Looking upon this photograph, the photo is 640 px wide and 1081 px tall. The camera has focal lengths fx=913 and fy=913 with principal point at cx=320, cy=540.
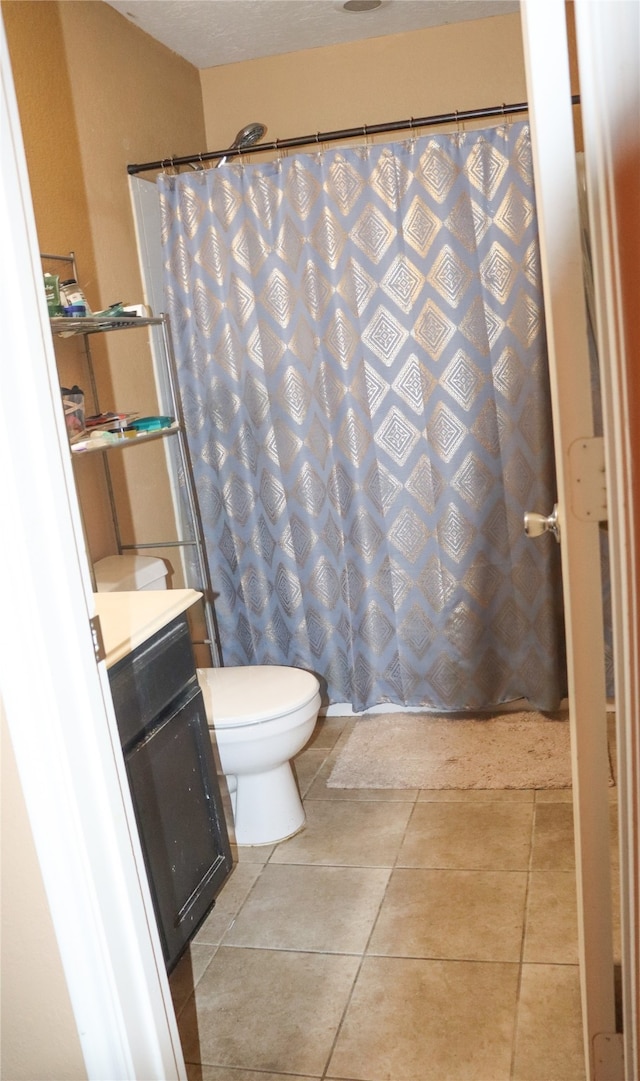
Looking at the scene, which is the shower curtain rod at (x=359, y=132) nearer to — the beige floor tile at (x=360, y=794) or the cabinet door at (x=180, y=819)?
the cabinet door at (x=180, y=819)

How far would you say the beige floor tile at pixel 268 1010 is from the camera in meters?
1.76

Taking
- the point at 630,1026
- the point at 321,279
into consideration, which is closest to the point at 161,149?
the point at 321,279

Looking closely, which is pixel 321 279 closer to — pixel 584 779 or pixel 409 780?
pixel 409 780

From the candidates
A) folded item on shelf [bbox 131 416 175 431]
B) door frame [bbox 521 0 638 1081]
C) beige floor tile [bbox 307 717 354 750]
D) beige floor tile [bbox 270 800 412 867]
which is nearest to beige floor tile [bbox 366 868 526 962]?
beige floor tile [bbox 270 800 412 867]

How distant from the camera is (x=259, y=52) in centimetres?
336

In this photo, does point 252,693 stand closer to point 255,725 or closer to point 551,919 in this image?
point 255,725

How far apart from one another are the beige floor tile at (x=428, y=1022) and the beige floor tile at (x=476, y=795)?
2.26 ft

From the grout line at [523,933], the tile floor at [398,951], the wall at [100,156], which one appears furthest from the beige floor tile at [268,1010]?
the wall at [100,156]

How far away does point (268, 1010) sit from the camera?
1.88 m

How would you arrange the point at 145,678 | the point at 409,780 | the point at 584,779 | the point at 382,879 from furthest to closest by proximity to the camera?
the point at 409,780
the point at 382,879
the point at 145,678
the point at 584,779

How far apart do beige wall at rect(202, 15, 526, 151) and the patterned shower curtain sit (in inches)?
27.4

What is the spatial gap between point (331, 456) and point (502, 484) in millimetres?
562

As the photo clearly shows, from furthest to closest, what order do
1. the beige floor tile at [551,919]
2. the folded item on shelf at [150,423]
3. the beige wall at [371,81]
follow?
the beige wall at [371,81] < the folded item on shelf at [150,423] < the beige floor tile at [551,919]

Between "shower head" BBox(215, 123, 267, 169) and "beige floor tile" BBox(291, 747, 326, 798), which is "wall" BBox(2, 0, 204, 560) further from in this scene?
"beige floor tile" BBox(291, 747, 326, 798)
